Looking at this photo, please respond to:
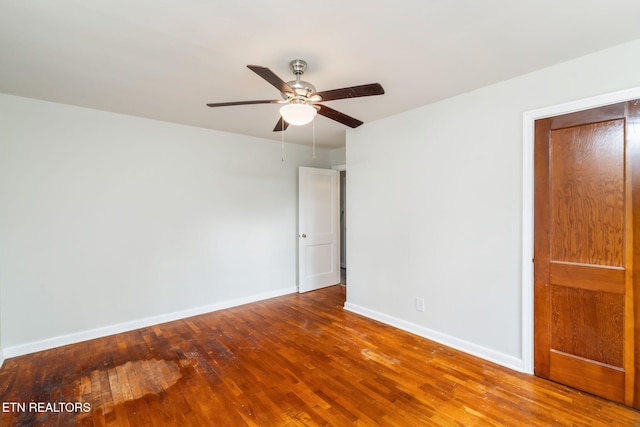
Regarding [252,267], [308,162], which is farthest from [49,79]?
[308,162]

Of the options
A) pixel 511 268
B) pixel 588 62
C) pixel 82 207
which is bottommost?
pixel 511 268

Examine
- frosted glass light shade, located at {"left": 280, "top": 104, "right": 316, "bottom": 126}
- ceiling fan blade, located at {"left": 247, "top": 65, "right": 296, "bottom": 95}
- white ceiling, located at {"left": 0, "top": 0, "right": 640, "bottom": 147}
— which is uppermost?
white ceiling, located at {"left": 0, "top": 0, "right": 640, "bottom": 147}

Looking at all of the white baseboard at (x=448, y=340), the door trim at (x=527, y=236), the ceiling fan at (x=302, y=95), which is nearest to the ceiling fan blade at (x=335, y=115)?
the ceiling fan at (x=302, y=95)

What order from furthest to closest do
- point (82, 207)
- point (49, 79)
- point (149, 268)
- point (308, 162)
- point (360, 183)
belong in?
point (308, 162) → point (360, 183) → point (149, 268) → point (82, 207) → point (49, 79)

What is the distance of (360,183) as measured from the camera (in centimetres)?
376

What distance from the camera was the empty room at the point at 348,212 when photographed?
1844 mm

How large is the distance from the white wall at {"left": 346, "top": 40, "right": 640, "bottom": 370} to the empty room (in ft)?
Result: 0.06

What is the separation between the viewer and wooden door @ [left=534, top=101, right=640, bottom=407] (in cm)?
197

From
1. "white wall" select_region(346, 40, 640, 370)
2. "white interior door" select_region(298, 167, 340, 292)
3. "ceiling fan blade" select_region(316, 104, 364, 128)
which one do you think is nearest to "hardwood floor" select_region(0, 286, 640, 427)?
"white wall" select_region(346, 40, 640, 370)

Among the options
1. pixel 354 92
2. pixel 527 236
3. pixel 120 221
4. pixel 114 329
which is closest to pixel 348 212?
pixel 527 236

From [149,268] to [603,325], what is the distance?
426cm

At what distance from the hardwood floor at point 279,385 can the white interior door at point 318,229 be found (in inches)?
62.5

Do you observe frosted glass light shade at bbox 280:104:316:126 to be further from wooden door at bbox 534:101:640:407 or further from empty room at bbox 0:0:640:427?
wooden door at bbox 534:101:640:407

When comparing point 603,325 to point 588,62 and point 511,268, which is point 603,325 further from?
point 588,62
